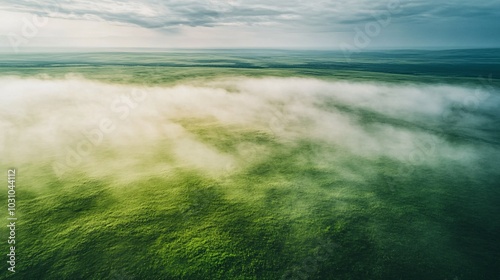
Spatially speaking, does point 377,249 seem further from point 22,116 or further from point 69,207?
point 22,116

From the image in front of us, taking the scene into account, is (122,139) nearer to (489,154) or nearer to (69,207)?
(69,207)

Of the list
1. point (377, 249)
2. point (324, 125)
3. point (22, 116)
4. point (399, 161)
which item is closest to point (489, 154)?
point (399, 161)

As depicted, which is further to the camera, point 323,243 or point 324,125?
point 324,125

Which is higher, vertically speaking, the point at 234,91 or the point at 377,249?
the point at 234,91

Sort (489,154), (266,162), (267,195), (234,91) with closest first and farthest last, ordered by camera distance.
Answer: (267,195)
(266,162)
(489,154)
(234,91)

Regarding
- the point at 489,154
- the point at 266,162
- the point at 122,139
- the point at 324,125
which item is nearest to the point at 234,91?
the point at 324,125

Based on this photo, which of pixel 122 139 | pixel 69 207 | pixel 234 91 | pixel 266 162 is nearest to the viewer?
pixel 69 207
